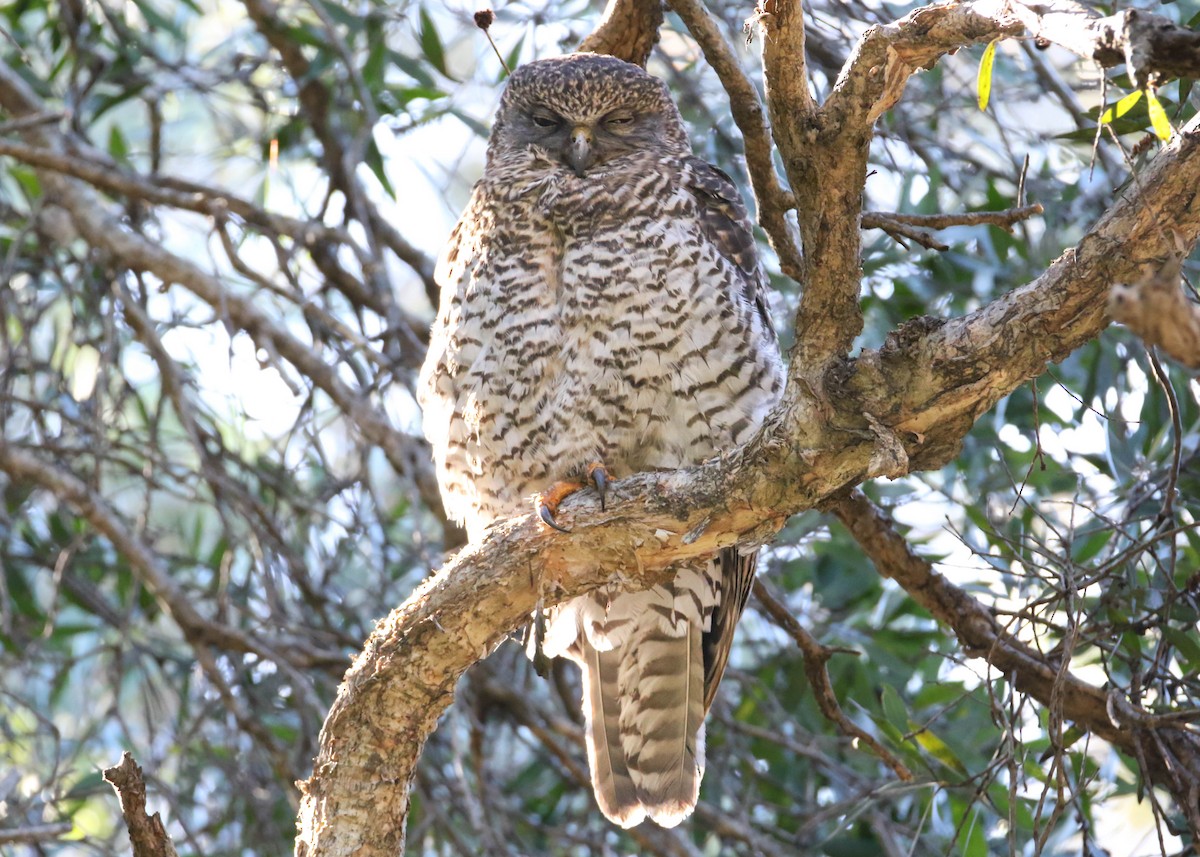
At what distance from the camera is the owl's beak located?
117 inches

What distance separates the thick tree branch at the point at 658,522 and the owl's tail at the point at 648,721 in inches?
32.5

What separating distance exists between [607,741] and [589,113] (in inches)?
59.2

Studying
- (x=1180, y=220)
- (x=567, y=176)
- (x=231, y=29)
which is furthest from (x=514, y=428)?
(x=231, y=29)

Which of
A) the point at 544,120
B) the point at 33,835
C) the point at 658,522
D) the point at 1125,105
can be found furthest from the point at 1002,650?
the point at 33,835

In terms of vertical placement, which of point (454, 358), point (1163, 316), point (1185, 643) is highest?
point (454, 358)

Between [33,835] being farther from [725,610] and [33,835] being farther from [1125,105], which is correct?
[1125,105]

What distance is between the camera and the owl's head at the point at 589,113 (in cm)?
307

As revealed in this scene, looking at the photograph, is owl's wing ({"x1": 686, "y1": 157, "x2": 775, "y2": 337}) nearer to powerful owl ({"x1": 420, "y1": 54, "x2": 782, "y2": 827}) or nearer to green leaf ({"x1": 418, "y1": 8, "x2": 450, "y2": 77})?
powerful owl ({"x1": 420, "y1": 54, "x2": 782, "y2": 827})

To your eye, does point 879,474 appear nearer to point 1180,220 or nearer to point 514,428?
point 1180,220

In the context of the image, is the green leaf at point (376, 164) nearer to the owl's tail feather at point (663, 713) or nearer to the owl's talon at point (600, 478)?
the owl's talon at point (600, 478)

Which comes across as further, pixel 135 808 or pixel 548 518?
pixel 548 518

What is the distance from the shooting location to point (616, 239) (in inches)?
108

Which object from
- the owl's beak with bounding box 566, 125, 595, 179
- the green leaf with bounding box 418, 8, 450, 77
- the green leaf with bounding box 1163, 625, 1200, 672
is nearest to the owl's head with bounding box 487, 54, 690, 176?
the owl's beak with bounding box 566, 125, 595, 179

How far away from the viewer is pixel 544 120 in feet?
10.5
